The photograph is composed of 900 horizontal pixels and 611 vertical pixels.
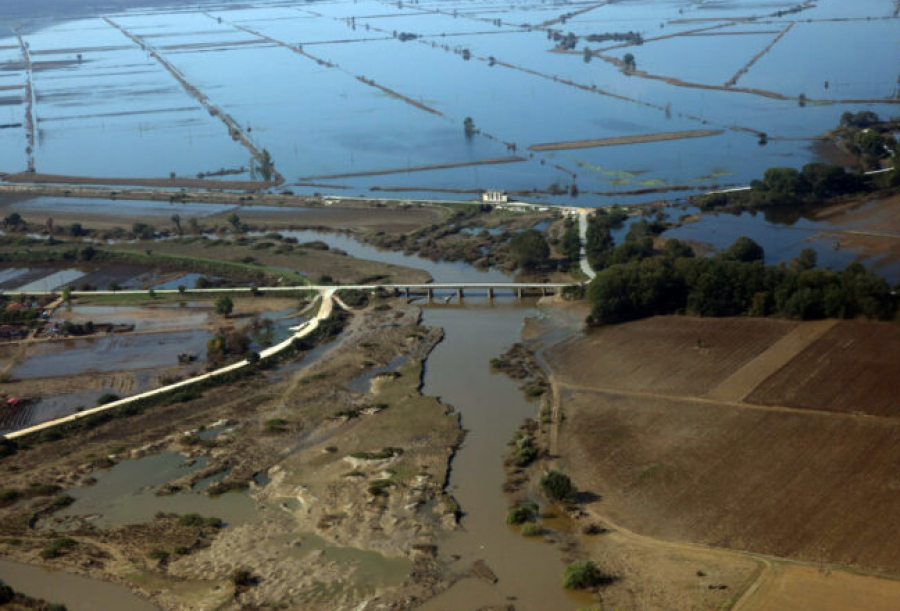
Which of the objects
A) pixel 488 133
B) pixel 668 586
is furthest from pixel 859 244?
pixel 488 133

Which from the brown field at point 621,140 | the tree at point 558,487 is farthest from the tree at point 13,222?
the tree at point 558,487

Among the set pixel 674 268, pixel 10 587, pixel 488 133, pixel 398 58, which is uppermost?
pixel 398 58

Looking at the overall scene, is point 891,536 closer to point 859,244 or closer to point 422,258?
point 859,244

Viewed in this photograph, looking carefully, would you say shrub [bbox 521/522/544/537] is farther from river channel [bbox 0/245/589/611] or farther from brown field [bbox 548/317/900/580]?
brown field [bbox 548/317/900/580]

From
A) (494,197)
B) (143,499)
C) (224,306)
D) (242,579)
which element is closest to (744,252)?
(494,197)

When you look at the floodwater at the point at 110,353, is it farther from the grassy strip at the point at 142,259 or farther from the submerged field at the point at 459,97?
the submerged field at the point at 459,97

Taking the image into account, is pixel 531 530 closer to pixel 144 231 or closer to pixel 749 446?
pixel 749 446
